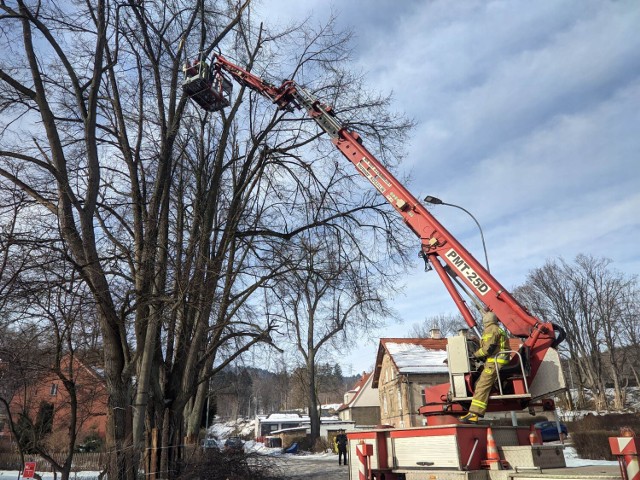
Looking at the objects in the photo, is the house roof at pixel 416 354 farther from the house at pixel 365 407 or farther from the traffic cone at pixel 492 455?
the traffic cone at pixel 492 455

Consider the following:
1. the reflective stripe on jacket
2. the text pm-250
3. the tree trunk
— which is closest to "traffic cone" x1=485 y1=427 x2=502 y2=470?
the reflective stripe on jacket

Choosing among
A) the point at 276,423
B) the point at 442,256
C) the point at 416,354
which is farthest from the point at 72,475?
the point at 276,423

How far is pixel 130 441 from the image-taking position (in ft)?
28.6

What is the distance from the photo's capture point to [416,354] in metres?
34.4

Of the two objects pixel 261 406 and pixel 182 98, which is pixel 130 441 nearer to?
pixel 182 98

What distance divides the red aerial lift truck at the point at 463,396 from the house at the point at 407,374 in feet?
69.1

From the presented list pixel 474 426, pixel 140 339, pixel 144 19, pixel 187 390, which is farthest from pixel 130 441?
pixel 144 19

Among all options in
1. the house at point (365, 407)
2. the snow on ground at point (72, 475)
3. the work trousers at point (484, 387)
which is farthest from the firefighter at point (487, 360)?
the house at point (365, 407)

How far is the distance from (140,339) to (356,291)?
18.3ft

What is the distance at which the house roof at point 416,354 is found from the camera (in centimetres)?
3195

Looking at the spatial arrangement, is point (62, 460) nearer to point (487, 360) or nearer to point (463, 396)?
point (463, 396)

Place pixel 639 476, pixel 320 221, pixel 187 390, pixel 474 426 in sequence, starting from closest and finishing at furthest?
pixel 639 476 → pixel 474 426 → pixel 187 390 → pixel 320 221

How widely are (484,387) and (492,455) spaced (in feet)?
3.76

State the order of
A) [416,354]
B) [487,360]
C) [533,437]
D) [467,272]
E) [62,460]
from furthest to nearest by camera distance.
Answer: [416,354]
[62,460]
[467,272]
[487,360]
[533,437]
